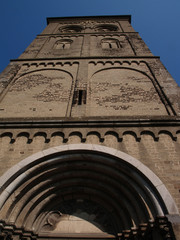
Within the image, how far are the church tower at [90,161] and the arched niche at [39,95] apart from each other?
39mm

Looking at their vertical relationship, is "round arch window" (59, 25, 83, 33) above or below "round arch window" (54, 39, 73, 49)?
above

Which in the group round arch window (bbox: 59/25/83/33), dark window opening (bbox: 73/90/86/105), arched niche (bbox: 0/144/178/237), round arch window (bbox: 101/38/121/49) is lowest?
arched niche (bbox: 0/144/178/237)

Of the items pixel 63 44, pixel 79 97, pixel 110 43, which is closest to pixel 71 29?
pixel 63 44

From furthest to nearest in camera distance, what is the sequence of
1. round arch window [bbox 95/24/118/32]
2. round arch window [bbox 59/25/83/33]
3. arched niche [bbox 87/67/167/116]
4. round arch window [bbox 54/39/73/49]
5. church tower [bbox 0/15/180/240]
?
round arch window [bbox 59/25/83/33] < round arch window [bbox 95/24/118/32] < round arch window [bbox 54/39/73/49] < arched niche [bbox 87/67/167/116] < church tower [bbox 0/15/180/240]

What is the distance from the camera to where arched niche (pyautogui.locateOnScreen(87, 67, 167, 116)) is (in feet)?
23.0

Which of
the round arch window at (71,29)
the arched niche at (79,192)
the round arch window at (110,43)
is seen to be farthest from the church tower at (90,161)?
the round arch window at (71,29)

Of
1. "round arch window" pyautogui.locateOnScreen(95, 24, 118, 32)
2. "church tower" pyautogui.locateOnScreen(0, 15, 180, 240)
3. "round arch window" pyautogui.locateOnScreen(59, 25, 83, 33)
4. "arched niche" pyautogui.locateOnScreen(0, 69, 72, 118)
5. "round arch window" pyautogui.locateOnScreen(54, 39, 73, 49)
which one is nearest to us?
"church tower" pyautogui.locateOnScreen(0, 15, 180, 240)

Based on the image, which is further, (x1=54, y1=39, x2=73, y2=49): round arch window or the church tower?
(x1=54, y1=39, x2=73, y2=49): round arch window

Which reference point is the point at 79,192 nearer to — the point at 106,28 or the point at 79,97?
the point at 79,97

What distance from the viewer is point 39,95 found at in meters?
8.04

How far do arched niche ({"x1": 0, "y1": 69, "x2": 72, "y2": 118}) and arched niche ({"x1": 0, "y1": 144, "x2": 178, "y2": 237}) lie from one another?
84.5 inches

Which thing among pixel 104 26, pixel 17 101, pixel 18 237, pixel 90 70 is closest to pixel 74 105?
pixel 17 101

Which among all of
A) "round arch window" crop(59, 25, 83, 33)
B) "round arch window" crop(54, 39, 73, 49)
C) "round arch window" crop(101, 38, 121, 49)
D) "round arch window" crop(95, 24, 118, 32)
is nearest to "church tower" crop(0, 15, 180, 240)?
"round arch window" crop(101, 38, 121, 49)

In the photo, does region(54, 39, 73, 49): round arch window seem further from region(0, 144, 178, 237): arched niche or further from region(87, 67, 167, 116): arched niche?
region(0, 144, 178, 237): arched niche
